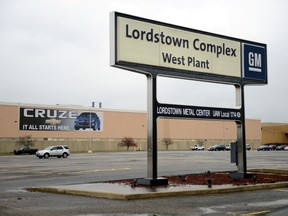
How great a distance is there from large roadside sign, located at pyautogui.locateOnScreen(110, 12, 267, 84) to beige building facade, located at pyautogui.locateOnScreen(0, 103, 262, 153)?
7255 cm

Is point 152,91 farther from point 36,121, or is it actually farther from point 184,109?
point 36,121

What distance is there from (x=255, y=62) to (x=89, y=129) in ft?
266

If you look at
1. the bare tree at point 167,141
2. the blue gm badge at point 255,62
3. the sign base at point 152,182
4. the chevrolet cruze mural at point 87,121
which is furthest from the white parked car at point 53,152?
the bare tree at point 167,141

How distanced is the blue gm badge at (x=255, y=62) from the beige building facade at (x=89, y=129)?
72299 millimetres

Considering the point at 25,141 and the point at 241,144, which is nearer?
the point at 241,144

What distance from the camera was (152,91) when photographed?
639 inches

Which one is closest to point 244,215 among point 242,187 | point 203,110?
point 242,187

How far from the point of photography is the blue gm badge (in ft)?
65.6

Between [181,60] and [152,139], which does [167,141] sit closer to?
[181,60]

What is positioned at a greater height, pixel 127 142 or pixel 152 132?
pixel 127 142

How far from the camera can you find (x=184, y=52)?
57.9 feet

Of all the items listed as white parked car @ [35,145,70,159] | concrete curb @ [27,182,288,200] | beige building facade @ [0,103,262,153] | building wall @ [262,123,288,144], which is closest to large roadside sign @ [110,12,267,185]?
concrete curb @ [27,182,288,200]

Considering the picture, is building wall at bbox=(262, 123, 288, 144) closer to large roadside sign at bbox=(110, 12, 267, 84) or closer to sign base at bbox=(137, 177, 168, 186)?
large roadside sign at bbox=(110, 12, 267, 84)

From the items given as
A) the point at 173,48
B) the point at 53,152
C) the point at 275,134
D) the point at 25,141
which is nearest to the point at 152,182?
the point at 173,48
